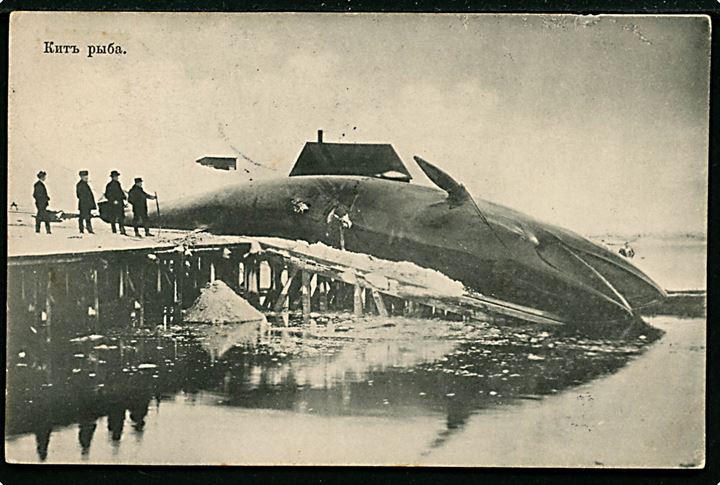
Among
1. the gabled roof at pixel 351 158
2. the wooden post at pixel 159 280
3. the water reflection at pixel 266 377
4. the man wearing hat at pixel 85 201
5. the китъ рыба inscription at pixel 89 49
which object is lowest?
the water reflection at pixel 266 377

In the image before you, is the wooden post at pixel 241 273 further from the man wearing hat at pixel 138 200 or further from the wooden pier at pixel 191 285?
the man wearing hat at pixel 138 200

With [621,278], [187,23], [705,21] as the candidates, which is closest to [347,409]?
[621,278]

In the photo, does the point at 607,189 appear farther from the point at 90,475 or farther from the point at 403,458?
the point at 90,475

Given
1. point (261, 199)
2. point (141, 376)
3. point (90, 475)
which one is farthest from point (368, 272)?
point (90, 475)

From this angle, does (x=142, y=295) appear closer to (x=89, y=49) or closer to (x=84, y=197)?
(x=84, y=197)

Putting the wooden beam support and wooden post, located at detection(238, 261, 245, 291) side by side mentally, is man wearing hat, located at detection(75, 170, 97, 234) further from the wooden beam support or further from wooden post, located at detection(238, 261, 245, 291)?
wooden post, located at detection(238, 261, 245, 291)

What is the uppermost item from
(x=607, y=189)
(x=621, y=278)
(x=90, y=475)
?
(x=607, y=189)

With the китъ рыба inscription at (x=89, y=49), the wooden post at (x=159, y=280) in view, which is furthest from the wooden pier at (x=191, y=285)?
the китъ рыба inscription at (x=89, y=49)

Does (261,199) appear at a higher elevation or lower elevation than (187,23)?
lower
